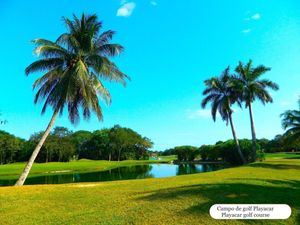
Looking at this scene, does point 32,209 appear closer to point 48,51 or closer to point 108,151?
point 48,51

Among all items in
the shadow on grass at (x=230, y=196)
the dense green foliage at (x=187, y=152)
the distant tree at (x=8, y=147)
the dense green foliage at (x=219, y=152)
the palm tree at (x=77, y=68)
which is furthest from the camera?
the dense green foliage at (x=187, y=152)

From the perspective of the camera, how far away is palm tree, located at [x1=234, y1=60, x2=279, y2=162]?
1385 inches

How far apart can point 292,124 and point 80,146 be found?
287 feet

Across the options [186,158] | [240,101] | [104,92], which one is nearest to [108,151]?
[186,158]

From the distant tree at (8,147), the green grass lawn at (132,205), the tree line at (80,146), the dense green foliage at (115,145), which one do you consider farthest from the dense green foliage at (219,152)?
the distant tree at (8,147)

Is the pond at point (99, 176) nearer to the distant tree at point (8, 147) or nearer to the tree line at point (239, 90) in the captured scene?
the tree line at point (239, 90)

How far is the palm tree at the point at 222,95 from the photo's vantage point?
3734cm

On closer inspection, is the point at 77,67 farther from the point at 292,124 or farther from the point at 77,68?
the point at 292,124

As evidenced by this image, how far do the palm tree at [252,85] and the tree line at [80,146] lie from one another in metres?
62.6

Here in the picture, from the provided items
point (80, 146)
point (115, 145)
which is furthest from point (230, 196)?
point (80, 146)

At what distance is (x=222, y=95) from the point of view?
126ft

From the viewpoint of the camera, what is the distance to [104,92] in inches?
792

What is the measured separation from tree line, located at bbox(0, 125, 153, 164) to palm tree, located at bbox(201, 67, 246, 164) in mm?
57824

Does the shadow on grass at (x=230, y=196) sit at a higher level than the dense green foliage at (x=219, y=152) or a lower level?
lower
